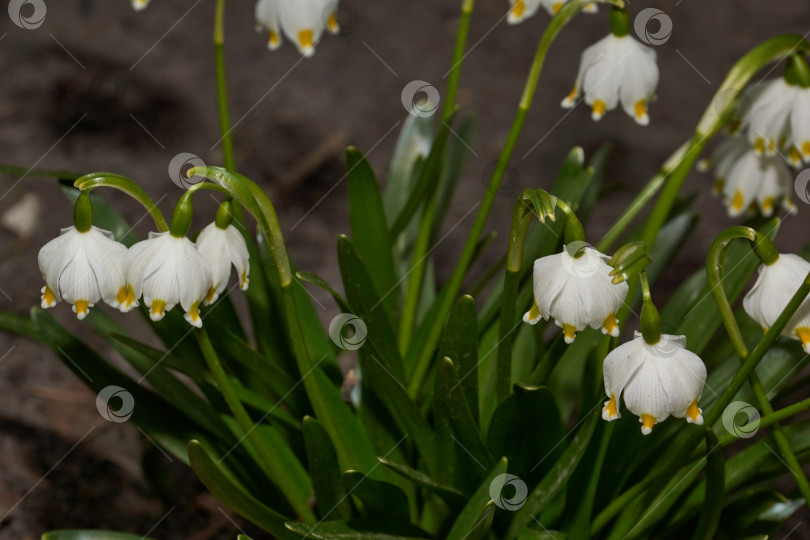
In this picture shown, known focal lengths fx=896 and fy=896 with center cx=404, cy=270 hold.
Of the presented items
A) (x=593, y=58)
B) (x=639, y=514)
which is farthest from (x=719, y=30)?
(x=639, y=514)

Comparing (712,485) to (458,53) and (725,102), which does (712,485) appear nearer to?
(725,102)

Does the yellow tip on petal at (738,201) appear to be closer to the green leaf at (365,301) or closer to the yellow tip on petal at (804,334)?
the yellow tip on petal at (804,334)

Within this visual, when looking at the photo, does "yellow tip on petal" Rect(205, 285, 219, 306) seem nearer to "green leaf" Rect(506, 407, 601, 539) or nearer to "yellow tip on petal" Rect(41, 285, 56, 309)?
"yellow tip on petal" Rect(41, 285, 56, 309)

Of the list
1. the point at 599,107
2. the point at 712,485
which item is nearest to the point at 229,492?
the point at 712,485

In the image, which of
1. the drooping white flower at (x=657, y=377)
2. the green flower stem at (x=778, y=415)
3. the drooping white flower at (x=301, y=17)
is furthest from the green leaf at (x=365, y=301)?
the green flower stem at (x=778, y=415)

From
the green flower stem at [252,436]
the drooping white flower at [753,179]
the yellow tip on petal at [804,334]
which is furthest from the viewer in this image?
the drooping white flower at [753,179]
